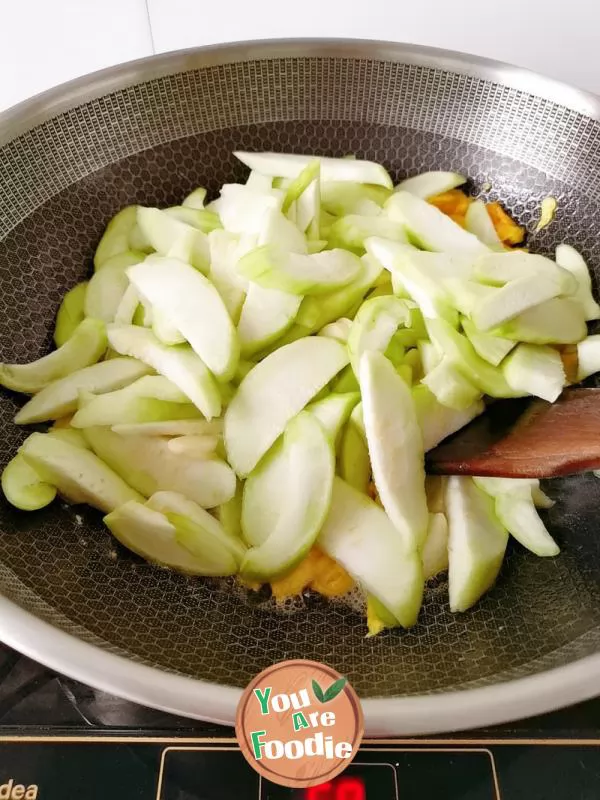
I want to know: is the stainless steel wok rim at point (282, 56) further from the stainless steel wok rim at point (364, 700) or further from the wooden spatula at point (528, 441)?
the stainless steel wok rim at point (364, 700)

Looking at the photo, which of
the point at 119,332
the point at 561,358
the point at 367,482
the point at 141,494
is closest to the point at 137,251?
the point at 119,332

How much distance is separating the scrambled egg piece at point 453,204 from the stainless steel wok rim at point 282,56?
6.8 inches

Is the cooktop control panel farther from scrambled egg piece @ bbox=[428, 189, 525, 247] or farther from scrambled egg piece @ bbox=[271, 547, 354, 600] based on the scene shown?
scrambled egg piece @ bbox=[428, 189, 525, 247]

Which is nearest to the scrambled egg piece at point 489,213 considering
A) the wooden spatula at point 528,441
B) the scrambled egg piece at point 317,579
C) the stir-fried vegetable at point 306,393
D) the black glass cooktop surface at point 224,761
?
the stir-fried vegetable at point 306,393

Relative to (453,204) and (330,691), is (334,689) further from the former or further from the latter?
(453,204)

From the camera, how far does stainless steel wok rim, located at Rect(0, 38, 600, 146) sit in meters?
0.94

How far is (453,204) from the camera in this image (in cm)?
107

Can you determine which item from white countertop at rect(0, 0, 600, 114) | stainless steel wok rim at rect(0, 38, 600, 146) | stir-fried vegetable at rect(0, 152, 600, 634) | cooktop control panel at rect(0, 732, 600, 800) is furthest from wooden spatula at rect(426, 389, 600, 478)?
white countertop at rect(0, 0, 600, 114)

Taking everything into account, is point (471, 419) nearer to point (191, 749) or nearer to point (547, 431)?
point (547, 431)

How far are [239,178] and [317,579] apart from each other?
654mm

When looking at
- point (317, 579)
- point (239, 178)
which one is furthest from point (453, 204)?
point (317, 579)

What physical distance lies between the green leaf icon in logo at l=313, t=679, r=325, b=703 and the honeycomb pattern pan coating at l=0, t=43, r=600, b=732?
53 millimetres

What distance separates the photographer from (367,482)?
0.83 metres

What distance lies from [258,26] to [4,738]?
115 centimetres
